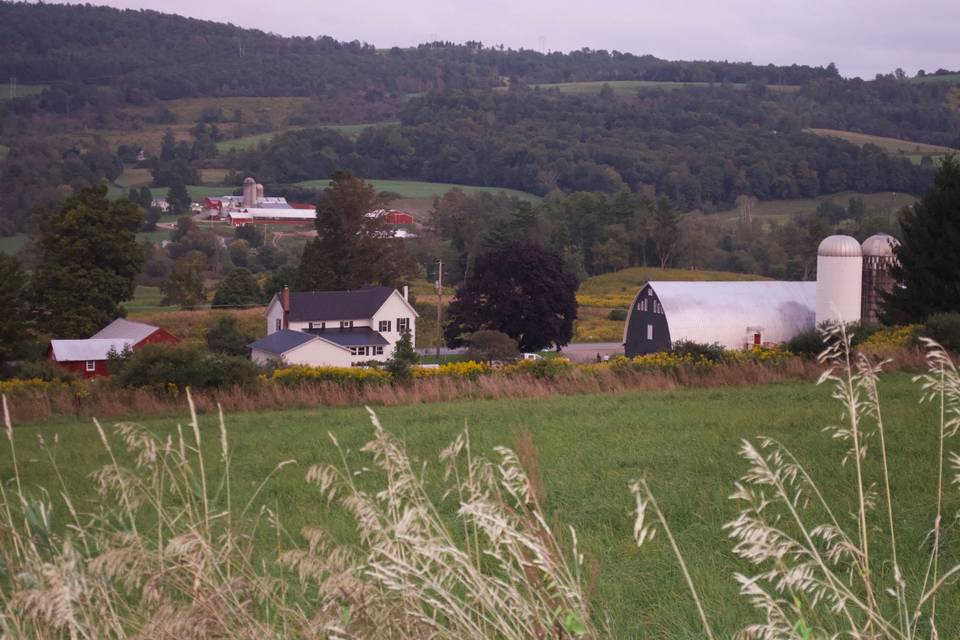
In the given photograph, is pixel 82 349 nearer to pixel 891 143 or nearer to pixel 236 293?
pixel 236 293

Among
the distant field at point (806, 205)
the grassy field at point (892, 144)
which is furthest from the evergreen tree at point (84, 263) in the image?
the grassy field at point (892, 144)

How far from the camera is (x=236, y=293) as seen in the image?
172ft

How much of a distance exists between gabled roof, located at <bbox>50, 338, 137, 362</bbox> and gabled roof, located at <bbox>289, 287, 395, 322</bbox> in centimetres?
966

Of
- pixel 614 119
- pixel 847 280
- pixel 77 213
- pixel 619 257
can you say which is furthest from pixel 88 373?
pixel 614 119

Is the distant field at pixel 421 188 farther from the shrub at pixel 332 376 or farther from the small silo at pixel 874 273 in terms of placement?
the shrub at pixel 332 376

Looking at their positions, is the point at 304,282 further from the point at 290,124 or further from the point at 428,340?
the point at 290,124

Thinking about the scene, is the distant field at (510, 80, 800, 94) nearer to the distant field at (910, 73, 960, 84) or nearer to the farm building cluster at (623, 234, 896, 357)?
the distant field at (910, 73, 960, 84)

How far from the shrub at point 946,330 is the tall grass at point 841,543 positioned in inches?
311

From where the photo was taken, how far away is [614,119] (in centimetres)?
14588

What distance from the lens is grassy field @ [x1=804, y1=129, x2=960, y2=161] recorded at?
374 feet

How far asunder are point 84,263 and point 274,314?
905cm

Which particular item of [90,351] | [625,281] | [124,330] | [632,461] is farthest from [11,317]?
[625,281]

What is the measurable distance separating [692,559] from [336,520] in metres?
2.16

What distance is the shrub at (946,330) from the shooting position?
15008 mm
